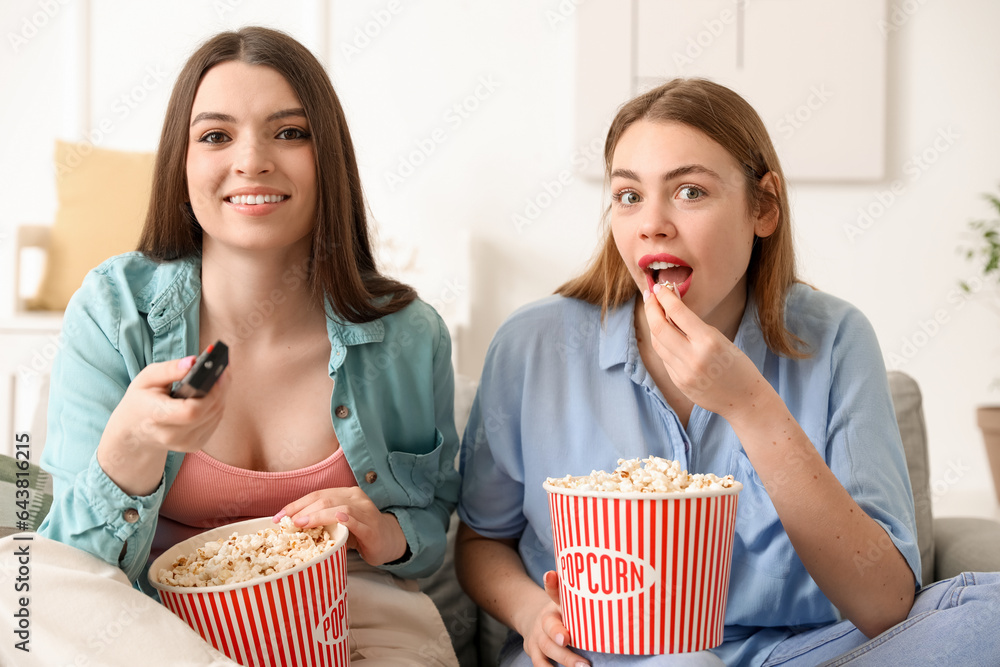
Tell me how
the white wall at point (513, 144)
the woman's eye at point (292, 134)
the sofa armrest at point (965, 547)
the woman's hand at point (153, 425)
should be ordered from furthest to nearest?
the white wall at point (513, 144) → the sofa armrest at point (965, 547) → the woman's eye at point (292, 134) → the woman's hand at point (153, 425)

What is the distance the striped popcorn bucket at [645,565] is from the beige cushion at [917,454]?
2.82ft

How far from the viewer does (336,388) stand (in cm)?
129

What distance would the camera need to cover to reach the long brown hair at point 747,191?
1231 mm

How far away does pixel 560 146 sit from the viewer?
3.39m

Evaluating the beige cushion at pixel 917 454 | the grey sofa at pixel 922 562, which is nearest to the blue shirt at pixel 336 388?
the grey sofa at pixel 922 562

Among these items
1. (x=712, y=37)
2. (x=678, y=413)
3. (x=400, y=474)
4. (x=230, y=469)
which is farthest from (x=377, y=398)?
(x=712, y=37)

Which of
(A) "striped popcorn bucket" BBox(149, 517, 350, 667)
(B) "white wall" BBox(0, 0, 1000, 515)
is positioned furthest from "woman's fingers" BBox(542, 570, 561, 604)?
(B) "white wall" BBox(0, 0, 1000, 515)

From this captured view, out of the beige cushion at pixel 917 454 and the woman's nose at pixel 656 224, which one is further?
the beige cushion at pixel 917 454

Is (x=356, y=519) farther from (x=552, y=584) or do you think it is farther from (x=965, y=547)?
(x=965, y=547)

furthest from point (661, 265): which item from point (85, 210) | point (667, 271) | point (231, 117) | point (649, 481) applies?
point (85, 210)

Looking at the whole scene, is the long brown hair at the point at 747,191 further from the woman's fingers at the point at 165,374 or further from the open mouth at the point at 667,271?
the woman's fingers at the point at 165,374

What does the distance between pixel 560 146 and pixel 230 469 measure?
8.11 ft

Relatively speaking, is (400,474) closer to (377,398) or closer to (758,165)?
(377,398)

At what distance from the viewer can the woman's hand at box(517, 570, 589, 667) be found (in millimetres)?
1020
